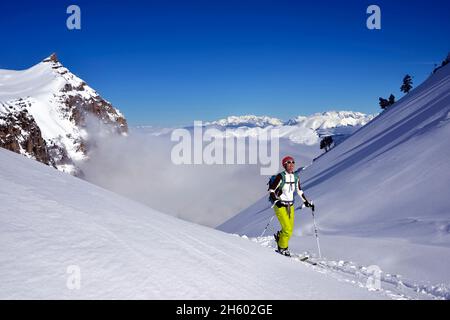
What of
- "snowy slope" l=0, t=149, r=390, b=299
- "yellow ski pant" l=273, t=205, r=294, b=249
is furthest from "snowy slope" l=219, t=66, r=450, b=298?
"snowy slope" l=0, t=149, r=390, b=299

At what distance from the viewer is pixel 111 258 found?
420 centimetres

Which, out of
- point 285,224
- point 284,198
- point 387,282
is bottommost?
point 387,282

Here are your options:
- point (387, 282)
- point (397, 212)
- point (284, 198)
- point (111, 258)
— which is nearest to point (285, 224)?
point (284, 198)

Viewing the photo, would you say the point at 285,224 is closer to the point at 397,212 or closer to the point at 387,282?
the point at 387,282

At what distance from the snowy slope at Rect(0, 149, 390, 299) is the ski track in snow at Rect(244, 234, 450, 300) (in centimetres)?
156

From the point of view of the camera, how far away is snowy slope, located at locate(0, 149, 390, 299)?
11.7 ft

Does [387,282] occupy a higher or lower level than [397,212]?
lower

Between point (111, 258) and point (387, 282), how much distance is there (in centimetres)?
663

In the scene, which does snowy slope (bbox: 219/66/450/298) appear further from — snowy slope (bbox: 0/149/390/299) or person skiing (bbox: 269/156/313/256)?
snowy slope (bbox: 0/149/390/299)
